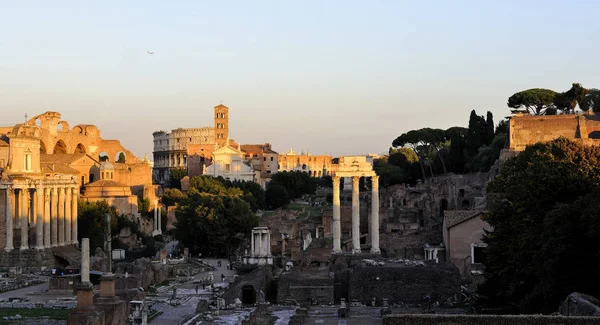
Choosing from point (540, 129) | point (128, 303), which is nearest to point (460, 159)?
point (540, 129)

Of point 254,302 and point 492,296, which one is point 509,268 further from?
point 254,302

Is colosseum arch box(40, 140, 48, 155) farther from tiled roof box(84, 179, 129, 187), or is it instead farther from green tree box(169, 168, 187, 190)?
green tree box(169, 168, 187, 190)

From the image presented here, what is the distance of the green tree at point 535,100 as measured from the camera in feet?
203

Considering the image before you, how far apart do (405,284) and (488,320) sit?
14.7 meters

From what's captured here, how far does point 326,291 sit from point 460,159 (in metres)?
38.5

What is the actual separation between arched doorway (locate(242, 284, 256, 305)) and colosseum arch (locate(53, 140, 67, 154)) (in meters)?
43.1

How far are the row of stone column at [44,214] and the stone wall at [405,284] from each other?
827 inches

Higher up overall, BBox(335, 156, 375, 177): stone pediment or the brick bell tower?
the brick bell tower

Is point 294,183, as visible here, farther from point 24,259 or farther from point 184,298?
point 184,298

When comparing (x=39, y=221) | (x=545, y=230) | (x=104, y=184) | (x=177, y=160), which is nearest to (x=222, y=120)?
(x=177, y=160)

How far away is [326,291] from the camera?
1214 inches

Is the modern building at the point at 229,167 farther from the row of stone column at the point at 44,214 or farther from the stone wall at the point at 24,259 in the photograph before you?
the stone wall at the point at 24,259

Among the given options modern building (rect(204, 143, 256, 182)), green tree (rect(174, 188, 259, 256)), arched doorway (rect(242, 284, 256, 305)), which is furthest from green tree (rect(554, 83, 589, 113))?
modern building (rect(204, 143, 256, 182))

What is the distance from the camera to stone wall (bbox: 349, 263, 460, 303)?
30062 millimetres
